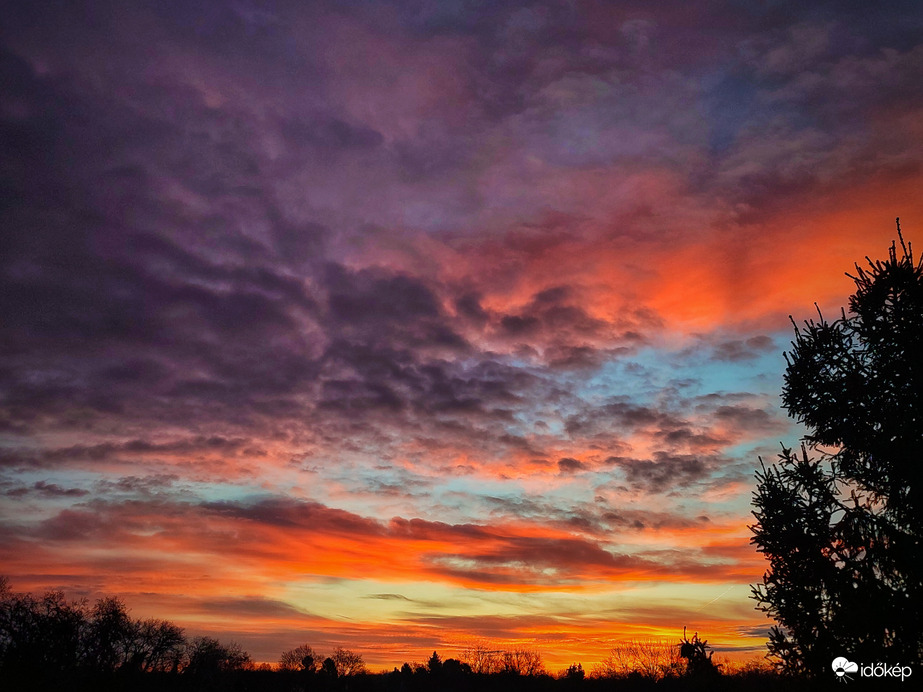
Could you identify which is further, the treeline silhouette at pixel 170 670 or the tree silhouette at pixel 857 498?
the treeline silhouette at pixel 170 670

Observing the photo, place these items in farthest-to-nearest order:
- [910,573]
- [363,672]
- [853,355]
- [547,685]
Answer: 1. [363,672]
2. [547,685]
3. [853,355]
4. [910,573]

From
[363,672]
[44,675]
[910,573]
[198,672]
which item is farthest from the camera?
[363,672]

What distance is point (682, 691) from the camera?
65188 mm

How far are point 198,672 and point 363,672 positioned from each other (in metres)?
34.1

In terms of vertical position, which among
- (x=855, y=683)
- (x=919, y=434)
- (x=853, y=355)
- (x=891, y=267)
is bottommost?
(x=855, y=683)

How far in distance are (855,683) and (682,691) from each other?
187 feet

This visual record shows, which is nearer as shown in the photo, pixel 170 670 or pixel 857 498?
pixel 857 498

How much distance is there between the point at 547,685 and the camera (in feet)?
299

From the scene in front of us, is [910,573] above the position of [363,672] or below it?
above

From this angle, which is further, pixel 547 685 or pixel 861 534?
pixel 547 685

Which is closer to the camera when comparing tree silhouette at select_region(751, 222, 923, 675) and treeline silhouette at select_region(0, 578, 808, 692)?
tree silhouette at select_region(751, 222, 923, 675)

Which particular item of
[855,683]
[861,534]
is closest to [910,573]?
[861,534]

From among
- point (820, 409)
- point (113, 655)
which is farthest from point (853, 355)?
point (113, 655)

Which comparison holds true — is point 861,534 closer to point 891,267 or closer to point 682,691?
point 891,267
